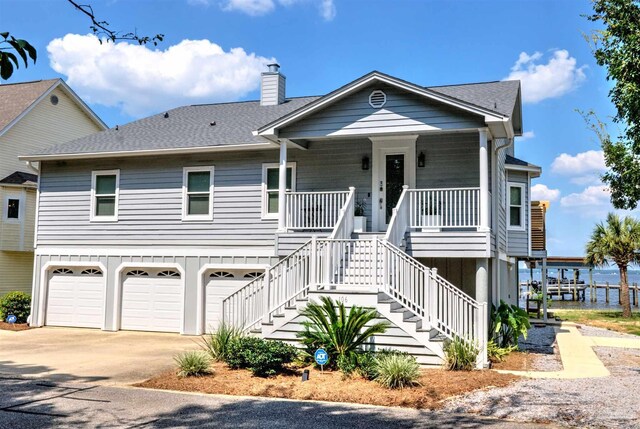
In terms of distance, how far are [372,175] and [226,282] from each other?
490 cm

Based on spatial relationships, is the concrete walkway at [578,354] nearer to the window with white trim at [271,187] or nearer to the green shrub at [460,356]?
the green shrub at [460,356]

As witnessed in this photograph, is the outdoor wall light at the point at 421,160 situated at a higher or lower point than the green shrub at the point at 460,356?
higher

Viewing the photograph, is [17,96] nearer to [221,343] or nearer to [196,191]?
[196,191]

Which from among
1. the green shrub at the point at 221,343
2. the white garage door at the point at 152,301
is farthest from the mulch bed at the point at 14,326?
the green shrub at the point at 221,343

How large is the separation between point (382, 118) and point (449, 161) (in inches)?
87.6

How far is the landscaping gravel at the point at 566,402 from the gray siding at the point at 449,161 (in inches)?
226

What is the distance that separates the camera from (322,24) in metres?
14.9

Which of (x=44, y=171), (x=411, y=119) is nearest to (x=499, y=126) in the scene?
(x=411, y=119)

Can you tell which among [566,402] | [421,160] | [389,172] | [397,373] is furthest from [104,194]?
[566,402]

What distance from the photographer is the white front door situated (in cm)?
1444

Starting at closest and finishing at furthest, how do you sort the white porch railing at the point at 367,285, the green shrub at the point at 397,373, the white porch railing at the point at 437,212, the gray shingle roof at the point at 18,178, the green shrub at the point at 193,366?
the green shrub at the point at 397,373
the green shrub at the point at 193,366
the white porch railing at the point at 367,285
the white porch railing at the point at 437,212
the gray shingle roof at the point at 18,178

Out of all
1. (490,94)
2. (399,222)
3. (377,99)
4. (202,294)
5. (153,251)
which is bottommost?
(202,294)

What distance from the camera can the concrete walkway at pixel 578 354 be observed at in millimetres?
10164

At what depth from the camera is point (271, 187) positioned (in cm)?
1585
